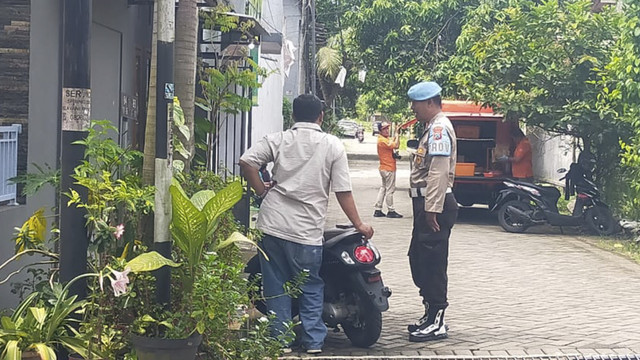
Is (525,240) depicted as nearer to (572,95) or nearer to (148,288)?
(572,95)

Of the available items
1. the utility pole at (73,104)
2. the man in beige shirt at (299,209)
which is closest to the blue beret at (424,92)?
the man in beige shirt at (299,209)

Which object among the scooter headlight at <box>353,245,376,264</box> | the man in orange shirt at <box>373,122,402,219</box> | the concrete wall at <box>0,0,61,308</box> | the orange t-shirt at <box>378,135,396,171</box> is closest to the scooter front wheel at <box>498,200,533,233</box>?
the man in orange shirt at <box>373,122,402,219</box>

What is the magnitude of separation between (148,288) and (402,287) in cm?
503

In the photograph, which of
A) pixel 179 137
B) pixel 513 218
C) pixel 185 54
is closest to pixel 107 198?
pixel 179 137

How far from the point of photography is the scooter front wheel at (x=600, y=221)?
1424 centimetres

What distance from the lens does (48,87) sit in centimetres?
725

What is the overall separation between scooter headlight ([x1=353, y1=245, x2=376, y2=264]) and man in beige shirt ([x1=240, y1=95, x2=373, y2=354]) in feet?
0.37

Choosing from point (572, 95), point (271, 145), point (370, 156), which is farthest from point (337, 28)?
point (271, 145)

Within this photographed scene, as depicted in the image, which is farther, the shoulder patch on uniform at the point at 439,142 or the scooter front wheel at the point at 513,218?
the scooter front wheel at the point at 513,218

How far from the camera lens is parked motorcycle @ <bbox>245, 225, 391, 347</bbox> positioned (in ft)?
21.6

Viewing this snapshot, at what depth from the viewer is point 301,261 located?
6441 mm

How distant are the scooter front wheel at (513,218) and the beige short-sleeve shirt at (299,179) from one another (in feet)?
29.4

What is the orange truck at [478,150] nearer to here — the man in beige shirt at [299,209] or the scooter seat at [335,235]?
the scooter seat at [335,235]

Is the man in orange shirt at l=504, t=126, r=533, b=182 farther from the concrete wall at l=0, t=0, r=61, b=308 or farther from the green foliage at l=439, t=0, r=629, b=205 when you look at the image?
the concrete wall at l=0, t=0, r=61, b=308
